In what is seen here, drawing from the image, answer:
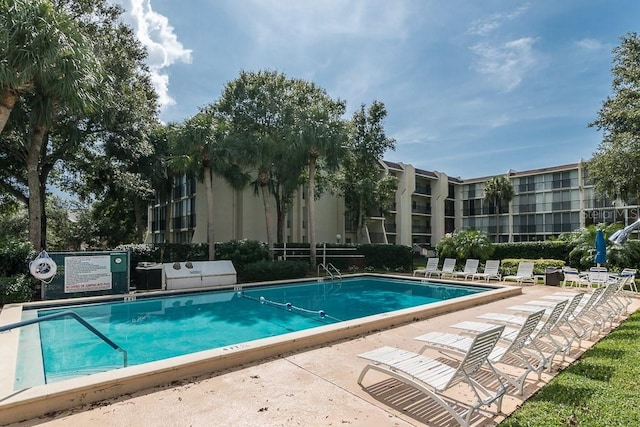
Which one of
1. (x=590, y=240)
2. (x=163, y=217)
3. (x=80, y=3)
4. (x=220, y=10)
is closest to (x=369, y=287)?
(x=590, y=240)

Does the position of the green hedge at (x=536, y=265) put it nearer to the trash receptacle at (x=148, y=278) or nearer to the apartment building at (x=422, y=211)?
the apartment building at (x=422, y=211)

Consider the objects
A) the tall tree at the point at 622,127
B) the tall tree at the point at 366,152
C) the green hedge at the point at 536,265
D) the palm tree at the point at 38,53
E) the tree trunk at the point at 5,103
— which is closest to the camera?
the palm tree at the point at 38,53

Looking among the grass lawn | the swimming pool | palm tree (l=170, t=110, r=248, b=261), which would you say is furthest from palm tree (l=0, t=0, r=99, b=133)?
the grass lawn

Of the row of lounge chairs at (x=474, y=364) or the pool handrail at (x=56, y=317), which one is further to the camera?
the pool handrail at (x=56, y=317)

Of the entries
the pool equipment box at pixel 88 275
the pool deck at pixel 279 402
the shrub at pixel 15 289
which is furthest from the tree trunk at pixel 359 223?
the pool deck at pixel 279 402

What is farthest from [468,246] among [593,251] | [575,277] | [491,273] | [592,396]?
[592,396]

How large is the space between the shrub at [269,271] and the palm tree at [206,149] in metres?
2.35

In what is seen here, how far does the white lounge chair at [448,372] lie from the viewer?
11.7ft

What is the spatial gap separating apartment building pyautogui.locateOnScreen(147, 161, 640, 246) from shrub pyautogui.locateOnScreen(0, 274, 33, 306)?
11781 mm

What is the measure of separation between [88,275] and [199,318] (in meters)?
4.80

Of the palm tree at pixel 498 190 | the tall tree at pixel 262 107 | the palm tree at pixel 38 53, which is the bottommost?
the palm tree at pixel 498 190

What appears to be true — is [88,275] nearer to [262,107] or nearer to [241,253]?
[241,253]

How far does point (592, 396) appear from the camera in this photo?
4.09 metres

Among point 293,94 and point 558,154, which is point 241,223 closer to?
point 293,94
